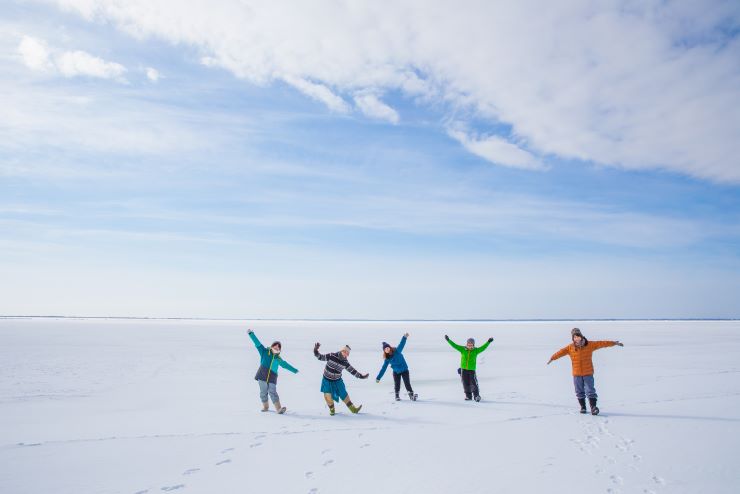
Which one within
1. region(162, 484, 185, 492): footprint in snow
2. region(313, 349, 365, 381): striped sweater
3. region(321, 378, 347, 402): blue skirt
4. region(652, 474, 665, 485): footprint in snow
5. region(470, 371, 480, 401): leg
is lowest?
region(652, 474, 665, 485): footprint in snow

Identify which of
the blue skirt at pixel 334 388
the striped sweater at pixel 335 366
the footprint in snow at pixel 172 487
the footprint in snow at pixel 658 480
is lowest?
the footprint in snow at pixel 658 480

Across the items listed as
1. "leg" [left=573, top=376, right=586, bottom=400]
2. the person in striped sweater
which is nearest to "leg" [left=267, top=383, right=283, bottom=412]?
the person in striped sweater

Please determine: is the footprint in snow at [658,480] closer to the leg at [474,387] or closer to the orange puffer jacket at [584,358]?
the orange puffer jacket at [584,358]

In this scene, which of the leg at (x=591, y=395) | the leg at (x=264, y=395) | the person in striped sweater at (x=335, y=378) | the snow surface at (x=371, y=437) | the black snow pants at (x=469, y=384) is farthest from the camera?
the black snow pants at (x=469, y=384)

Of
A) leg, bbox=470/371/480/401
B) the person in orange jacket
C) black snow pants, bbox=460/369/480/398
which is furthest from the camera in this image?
black snow pants, bbox=460/369/480/398

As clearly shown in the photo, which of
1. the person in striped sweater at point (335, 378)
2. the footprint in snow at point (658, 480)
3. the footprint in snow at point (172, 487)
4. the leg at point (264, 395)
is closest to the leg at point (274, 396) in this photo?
the leg at point (264, 395)

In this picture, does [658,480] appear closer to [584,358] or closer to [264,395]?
[584,358]

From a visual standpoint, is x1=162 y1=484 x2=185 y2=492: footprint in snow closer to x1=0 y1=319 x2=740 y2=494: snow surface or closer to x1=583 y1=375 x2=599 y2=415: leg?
x1=0 y1=319 x2=740 y2=494: snow surface

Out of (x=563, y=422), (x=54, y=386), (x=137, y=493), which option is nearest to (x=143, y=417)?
(x=137, y=493)

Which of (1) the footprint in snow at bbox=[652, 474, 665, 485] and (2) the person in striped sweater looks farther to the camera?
(2) the person in striped sweater

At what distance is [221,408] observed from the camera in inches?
416

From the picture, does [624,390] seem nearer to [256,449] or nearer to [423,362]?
[423,362]

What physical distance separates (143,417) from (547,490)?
27.6 feet

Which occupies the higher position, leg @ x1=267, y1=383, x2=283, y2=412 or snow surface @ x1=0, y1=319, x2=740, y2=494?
leg @ x1=267, y1=383, x2=283, y2=412
